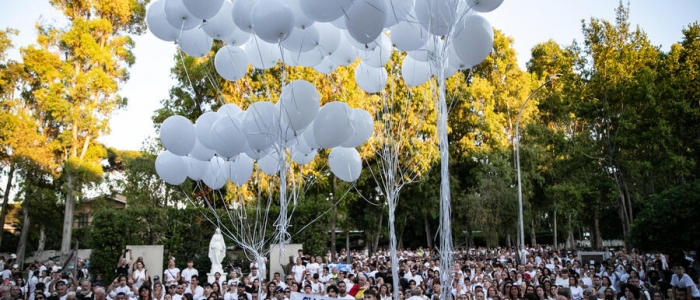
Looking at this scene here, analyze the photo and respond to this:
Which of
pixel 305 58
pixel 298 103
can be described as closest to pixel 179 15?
pixel 305 58

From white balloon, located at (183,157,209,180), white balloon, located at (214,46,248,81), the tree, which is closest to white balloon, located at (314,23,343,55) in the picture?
white balloon, located at (214,46,248,81)

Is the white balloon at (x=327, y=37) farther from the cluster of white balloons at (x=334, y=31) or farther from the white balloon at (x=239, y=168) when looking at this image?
the white balloon at (x=239, y=168)

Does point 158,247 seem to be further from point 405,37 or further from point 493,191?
point 493,191

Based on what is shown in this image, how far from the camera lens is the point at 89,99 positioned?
76.9ft

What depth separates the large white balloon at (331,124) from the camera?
23.1 ft

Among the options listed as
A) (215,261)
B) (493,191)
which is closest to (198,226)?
(215,261)

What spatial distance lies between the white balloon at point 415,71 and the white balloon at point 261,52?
1967 millimetres

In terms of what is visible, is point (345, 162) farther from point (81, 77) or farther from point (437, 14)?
point (81, 77)

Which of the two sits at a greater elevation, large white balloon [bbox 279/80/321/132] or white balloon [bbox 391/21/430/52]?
white balloon [bbox 391/21/430/52]

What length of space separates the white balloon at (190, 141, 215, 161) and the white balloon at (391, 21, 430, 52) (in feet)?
11.1

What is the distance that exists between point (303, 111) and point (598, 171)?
1730 cm

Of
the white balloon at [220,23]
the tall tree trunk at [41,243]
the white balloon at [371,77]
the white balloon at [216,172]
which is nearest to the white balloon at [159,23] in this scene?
the white balloon at [220,23]

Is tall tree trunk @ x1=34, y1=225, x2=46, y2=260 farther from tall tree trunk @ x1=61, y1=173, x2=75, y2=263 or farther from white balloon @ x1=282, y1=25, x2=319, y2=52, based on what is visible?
white balloon @ x1=282, y1=25, x2=319, y2=52

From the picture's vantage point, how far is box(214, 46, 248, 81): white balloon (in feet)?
25.9
